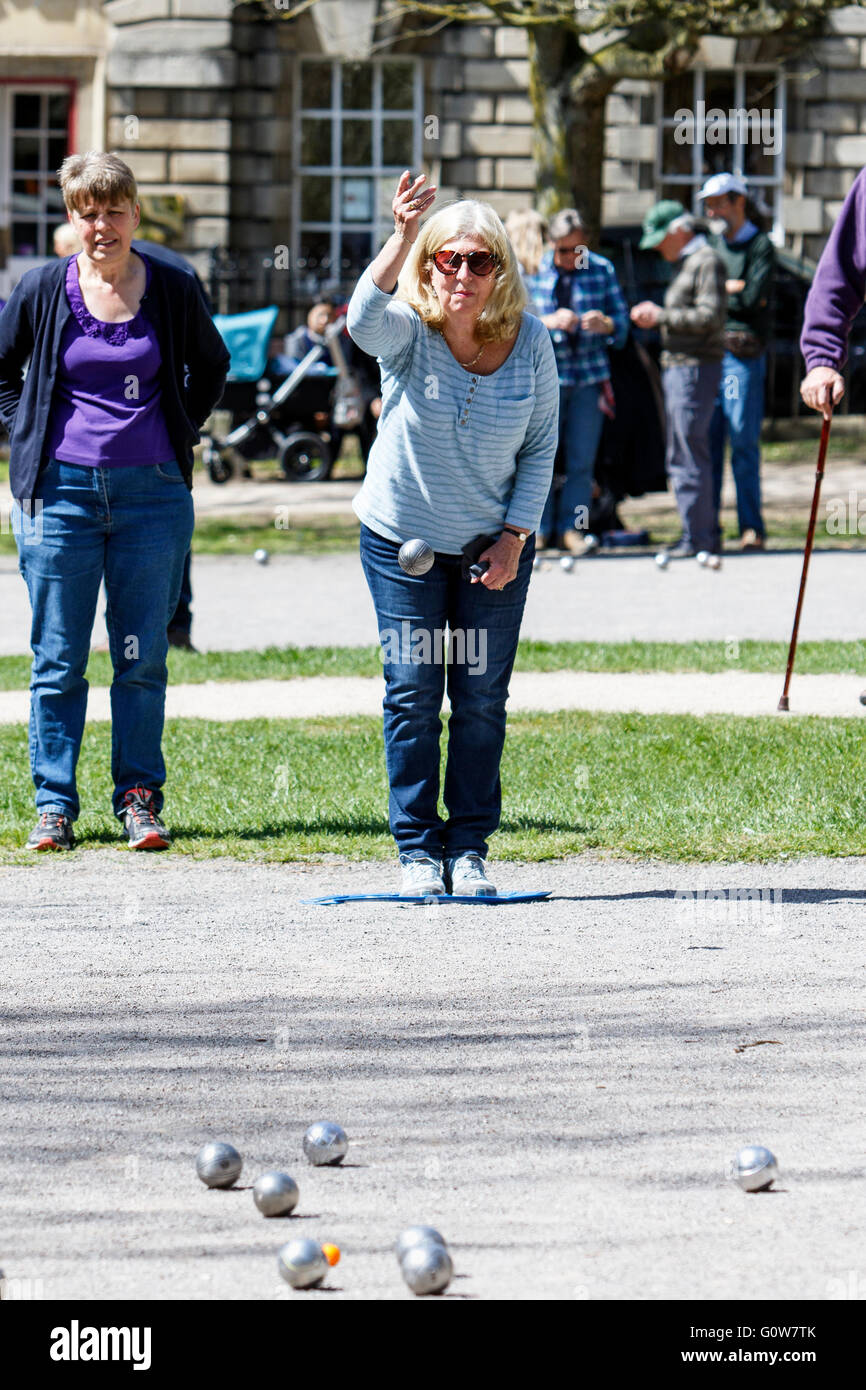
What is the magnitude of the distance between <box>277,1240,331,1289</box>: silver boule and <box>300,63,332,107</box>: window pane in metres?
23.6

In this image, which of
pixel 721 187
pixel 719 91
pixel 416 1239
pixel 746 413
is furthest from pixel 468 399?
pixel 719 91

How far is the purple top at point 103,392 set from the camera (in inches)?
261

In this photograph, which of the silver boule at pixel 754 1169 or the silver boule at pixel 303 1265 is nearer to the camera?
the silver boule at pixel 303 1265

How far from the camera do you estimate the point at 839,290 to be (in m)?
6.71

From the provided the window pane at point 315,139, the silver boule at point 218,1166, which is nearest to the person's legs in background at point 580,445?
the silver boule at point 218,1166

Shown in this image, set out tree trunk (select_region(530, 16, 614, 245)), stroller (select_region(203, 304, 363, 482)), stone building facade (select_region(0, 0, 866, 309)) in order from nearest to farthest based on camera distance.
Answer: stroller (select_region(203, 304, 363, 482)) < tree trunk (select_region(530, 16, 614, 245)) < stone building facade (select_region(0, 0, 866, 309))

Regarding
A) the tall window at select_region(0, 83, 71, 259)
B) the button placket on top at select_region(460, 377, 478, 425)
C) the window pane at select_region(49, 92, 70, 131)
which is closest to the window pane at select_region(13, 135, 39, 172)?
the tall window at select_region(0, 83, 71, 259)

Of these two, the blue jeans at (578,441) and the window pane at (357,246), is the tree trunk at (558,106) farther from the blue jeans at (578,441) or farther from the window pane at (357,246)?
the window pane at (357,246)

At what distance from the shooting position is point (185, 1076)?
14.8ft

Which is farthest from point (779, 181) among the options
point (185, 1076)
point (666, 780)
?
point (185, 1076)

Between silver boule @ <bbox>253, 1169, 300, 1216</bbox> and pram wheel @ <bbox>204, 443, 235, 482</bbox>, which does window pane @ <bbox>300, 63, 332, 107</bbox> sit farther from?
silver boule @ <bbox>253, 1169, 300, 1216</bbox>

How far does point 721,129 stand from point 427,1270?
24.8 m

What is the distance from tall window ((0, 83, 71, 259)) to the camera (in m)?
24.9

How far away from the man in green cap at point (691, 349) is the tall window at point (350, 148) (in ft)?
40.2
